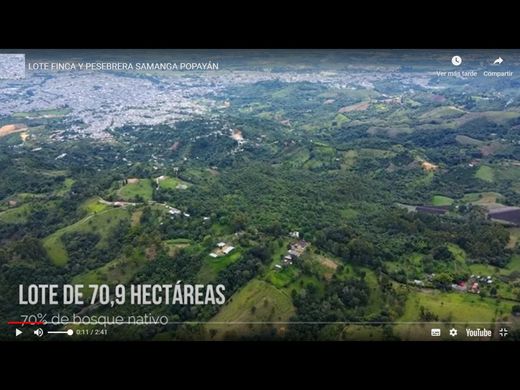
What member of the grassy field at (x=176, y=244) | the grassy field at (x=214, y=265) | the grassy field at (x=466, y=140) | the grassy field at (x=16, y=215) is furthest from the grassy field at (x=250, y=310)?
the grassy field at (x=466, y=140)

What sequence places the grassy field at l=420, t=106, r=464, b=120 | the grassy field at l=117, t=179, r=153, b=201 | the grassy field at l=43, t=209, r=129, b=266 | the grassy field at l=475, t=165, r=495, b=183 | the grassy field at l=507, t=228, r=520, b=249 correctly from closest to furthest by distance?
1. the grassy field at l=43, t=209, r=129, b=266
2. the grassy field at l=507, t=228, r=520, b=249
3. the grassy field at l=117, t=179, r=153, b=201
4. the grassy field at l=475, t=165, r=495, b=183
5. the grassy field at l=420, t=106, r=464, b=120

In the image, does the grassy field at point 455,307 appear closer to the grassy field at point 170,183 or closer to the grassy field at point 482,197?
the grassy field at point 482,197

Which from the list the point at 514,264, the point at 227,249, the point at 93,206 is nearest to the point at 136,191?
the point at 93,206

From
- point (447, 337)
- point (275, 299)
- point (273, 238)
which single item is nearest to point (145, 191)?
point (273, 238)

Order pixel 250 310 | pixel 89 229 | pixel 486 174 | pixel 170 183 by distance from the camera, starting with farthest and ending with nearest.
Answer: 1. pixel 170 183
2. pixel 486 174
3. pixel 89 229
4. pixel 250 310

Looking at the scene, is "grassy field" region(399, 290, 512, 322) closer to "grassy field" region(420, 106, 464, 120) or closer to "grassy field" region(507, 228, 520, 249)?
"grassy field" region(507, 228, 520, 249)

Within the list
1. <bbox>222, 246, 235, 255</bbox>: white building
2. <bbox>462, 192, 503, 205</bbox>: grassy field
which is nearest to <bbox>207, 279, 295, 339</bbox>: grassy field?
<bbox>222, 246, 235, 255</bbox>: white building

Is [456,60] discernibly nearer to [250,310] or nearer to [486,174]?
[486,174]

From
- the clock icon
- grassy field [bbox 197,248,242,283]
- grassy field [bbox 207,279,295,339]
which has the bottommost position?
grassy field [bbox 207,279,295,339]
